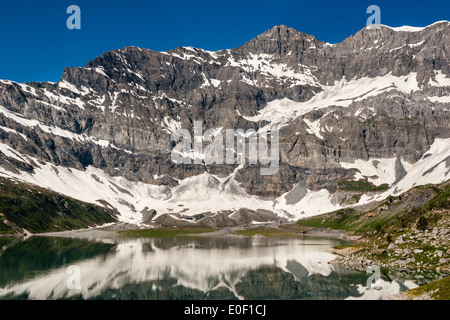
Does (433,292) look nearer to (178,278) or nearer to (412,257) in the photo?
(412,257)

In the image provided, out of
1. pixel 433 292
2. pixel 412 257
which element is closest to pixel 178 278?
pixel 412 257

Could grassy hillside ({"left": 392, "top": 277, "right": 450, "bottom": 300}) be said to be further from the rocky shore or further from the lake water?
the rocky shore

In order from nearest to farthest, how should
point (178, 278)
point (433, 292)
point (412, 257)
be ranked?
point (433, 292), point (412, 257), point (178, 278)

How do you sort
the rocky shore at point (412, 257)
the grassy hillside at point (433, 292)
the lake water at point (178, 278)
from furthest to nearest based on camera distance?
the rocky shore at point (412, 257)
the lake water at point (178, 278)
the grassy hillside at point (433, 292)

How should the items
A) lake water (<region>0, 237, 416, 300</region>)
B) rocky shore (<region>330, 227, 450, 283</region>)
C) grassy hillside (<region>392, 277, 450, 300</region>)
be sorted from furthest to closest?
rocky shore (<region>330, 227, 450, 283</region>)
lake water (<region>0, 237, 416, 300</region>)
grassy hillside (<region>392, 277, 450, 300</region>)

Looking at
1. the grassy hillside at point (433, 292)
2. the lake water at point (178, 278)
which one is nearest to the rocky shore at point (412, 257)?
the lake water at point (178, 278)

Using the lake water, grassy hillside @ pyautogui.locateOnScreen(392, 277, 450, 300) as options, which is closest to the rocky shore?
the lake water

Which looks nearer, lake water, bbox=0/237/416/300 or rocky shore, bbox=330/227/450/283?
lake water, bbox=0/237/416/300

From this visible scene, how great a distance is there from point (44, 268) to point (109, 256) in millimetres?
35861

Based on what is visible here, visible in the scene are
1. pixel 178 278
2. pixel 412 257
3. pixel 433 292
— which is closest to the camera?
pixel 433 292

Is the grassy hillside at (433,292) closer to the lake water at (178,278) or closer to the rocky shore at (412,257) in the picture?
the lake water at (178,278)

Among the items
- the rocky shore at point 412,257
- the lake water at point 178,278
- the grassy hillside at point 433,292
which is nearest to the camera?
the grassy hillside at point 433,292

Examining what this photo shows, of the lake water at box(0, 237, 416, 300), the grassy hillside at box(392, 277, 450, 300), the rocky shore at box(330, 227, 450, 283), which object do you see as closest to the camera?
the grassy hillside at box(392, 277, 450, 300)
